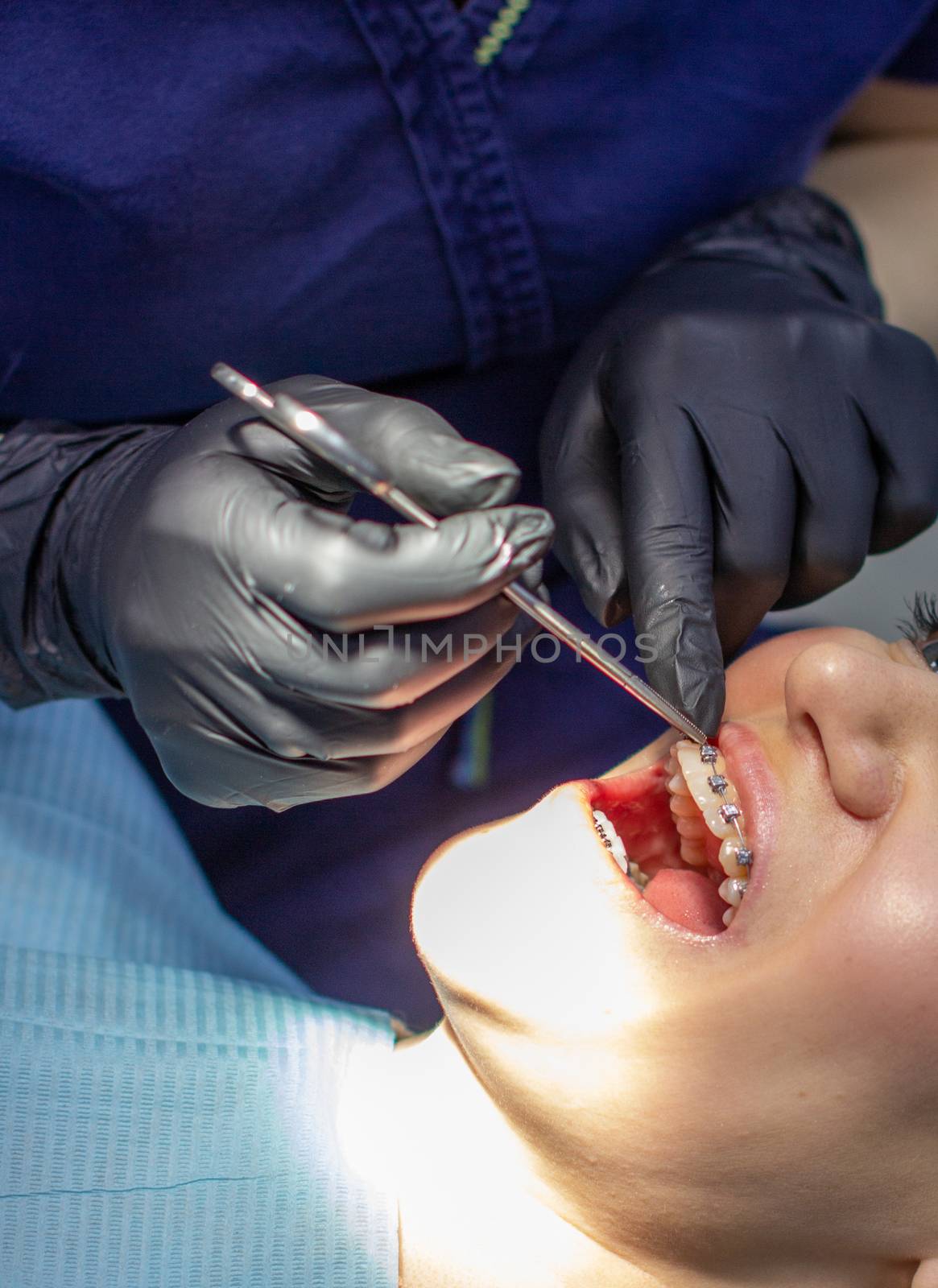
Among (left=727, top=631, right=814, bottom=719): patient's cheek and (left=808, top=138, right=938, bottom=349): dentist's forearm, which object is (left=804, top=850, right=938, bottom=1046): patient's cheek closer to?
(left=727, top=631, right=814, bottom=719): patient's cheek

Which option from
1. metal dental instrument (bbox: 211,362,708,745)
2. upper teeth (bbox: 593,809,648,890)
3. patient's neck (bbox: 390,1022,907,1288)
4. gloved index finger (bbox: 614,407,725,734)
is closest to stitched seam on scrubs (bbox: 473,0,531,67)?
gloved index finger (bbox: 614,407,725,734)

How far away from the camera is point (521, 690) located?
137cm

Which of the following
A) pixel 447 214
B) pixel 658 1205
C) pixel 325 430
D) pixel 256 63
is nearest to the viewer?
pixel 325 430

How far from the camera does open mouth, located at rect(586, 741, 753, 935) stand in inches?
35.6

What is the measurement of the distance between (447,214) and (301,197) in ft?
0.51

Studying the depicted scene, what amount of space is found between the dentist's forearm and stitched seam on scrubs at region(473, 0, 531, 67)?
0.66 m

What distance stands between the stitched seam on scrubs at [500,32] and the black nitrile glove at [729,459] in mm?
289

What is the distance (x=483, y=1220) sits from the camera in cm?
91

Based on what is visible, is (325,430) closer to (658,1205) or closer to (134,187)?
(134,187)

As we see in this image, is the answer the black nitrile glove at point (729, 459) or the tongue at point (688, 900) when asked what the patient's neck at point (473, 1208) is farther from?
the black nitrile glove at point (729, 459)

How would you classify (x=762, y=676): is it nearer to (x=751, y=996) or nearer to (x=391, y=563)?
(x=751, y=996)

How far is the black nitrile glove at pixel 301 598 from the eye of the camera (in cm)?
74

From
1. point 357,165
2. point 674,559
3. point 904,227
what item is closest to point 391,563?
point 674,559

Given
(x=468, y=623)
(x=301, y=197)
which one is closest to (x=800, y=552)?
(x=468, y=623)
